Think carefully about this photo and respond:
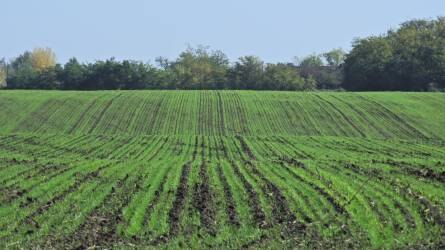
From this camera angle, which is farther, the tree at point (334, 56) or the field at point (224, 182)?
the tree at point (334, 56)

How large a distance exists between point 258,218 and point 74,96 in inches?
2209

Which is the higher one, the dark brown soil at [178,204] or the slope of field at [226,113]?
the dark brown soil at [178,204]

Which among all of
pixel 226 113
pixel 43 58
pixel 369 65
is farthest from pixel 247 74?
pixel 43 58

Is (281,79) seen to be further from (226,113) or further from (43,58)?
(43,58)

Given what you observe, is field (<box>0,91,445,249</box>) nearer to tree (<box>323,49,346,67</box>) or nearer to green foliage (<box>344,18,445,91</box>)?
green foliage (<box>344,18,445,91</box>)

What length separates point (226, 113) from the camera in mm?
62219

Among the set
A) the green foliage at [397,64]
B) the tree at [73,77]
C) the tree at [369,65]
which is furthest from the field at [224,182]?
the tree at [73,77]

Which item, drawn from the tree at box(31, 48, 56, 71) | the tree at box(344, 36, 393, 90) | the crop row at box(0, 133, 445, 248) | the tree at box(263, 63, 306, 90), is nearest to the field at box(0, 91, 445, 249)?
the crop row at box(0, 133, 445, 248)

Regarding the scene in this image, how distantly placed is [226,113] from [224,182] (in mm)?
37889

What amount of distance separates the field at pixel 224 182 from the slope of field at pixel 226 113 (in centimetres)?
33

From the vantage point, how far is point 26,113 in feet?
202

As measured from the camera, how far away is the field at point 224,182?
53.3 ft

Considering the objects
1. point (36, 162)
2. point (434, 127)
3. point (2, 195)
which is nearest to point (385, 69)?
point (434, 127)

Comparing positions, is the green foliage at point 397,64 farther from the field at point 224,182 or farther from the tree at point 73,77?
the tree at point 73,77
